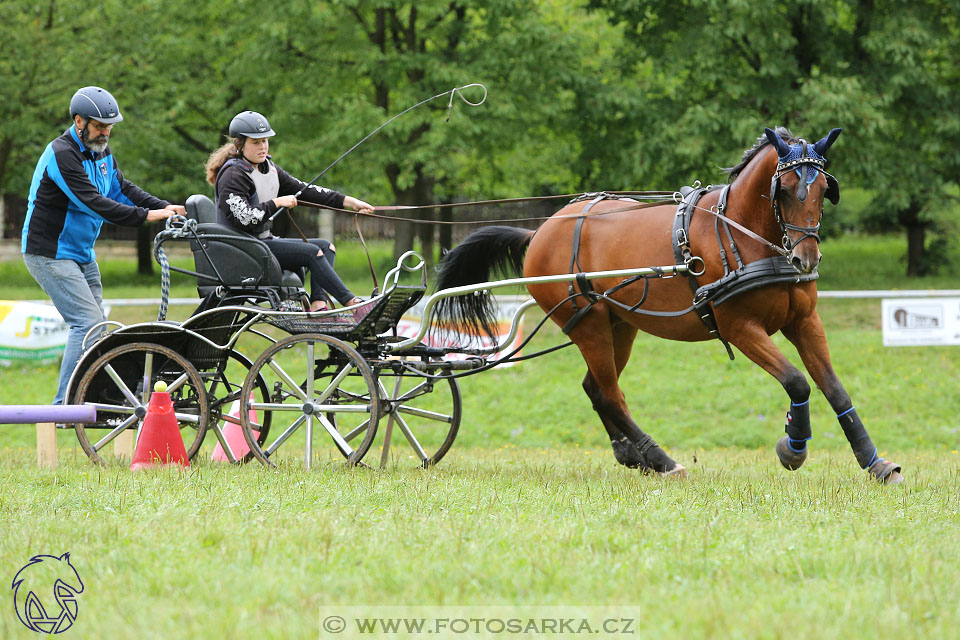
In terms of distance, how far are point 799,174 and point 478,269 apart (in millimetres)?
2684

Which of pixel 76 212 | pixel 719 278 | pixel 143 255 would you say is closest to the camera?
pixel 719 278

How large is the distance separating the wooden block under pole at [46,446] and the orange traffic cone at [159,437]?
0.71 m

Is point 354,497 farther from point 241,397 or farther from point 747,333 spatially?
point 747,333

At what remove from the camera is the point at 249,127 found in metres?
6.64

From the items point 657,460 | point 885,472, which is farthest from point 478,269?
point 885,472

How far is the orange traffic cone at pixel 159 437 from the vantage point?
20.6 feet

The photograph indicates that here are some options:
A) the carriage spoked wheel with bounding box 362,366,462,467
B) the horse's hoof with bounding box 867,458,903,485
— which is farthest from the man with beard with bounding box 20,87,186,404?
the horse's hoof with bounding box 867,458,903,485

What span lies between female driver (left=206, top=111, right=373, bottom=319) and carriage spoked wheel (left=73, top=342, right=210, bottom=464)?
0.92 m

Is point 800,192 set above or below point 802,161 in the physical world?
below

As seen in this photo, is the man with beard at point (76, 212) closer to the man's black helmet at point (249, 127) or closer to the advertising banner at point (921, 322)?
the man's black helmet at point (249, 127)

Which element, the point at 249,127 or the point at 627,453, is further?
the point at 627,453

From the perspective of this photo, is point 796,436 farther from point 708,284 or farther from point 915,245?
point 915,245

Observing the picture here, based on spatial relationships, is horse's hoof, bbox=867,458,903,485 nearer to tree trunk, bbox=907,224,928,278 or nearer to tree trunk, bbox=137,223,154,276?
tree trunk, bbox=907,224,928,278

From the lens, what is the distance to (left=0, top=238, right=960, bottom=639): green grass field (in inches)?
129
